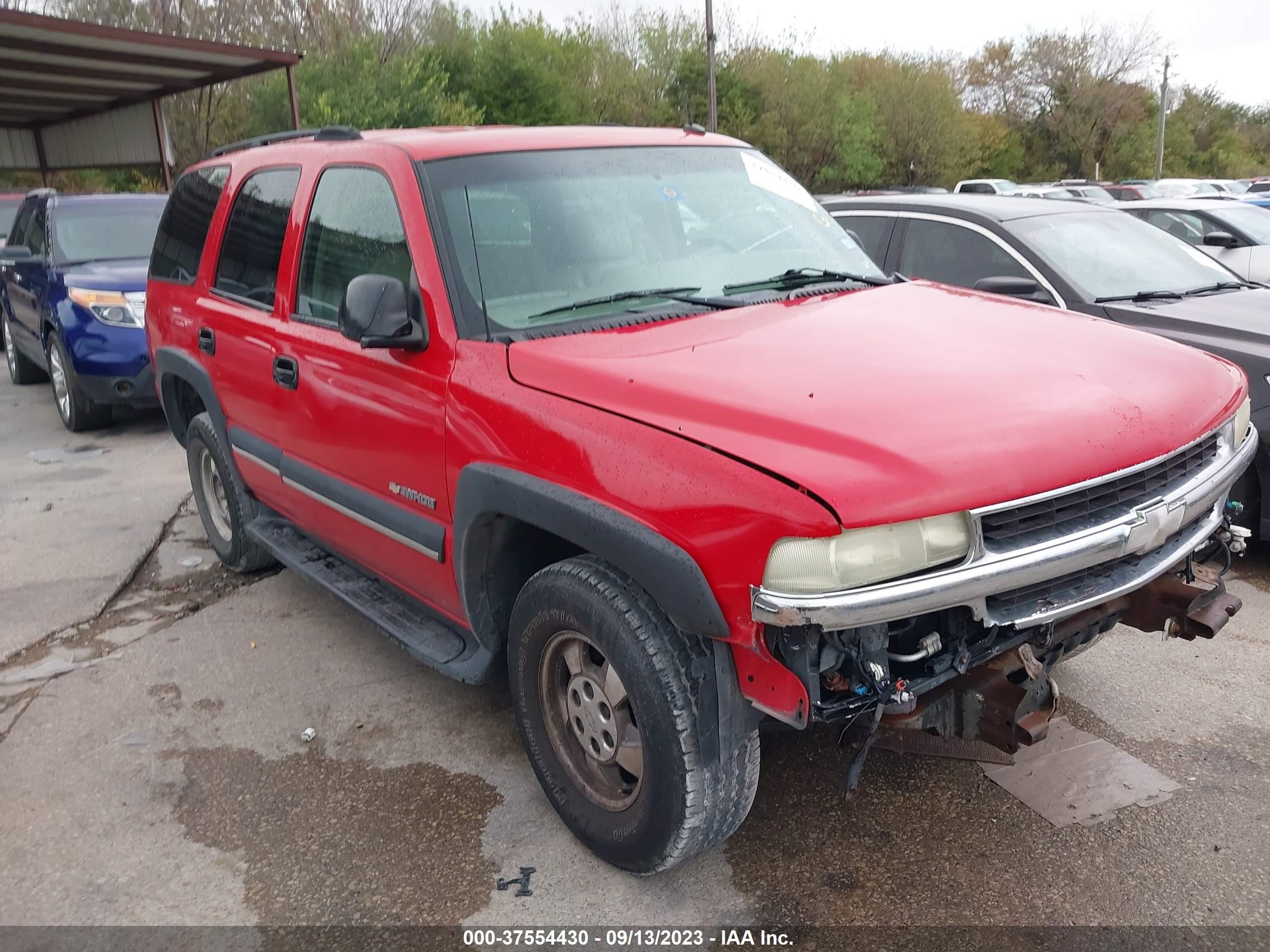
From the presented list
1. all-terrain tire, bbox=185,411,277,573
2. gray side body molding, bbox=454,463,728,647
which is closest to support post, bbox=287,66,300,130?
all-terrain tire, bbox=185,411,277,573

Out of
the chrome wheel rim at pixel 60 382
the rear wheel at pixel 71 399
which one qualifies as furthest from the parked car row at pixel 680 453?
the chrome wheel rim at pixel 60 382

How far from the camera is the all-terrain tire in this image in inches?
184

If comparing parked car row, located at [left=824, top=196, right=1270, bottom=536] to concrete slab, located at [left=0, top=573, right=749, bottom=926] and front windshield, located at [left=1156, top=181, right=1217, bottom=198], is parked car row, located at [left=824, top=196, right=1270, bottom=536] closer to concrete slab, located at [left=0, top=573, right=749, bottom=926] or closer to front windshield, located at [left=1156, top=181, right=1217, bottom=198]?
concrete slab, located at [left=0, top=573, right=749, bottom=926]

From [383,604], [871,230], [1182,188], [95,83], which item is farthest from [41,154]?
[1182,188]

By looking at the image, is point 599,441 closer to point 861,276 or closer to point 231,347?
point 861,276

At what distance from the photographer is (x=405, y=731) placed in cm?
357

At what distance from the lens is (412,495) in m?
3.17

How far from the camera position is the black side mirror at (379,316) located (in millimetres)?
2883

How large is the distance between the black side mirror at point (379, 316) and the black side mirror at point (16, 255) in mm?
6570

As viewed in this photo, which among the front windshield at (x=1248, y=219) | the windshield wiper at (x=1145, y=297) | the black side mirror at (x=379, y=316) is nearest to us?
the black side mirror at (x=379, y=316)

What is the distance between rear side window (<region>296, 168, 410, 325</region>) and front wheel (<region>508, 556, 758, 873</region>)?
3.83 ft

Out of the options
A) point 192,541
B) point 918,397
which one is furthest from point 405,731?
point 192,541

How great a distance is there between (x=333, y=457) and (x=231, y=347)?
1.00m

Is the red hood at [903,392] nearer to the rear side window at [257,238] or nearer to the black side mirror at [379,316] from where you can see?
the black side mirror at [379,316]
